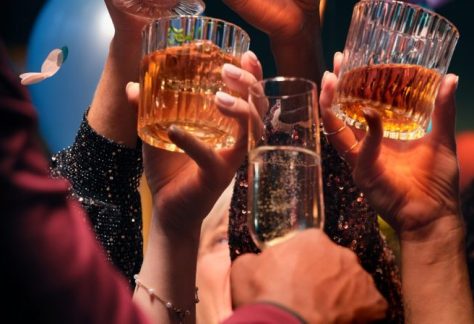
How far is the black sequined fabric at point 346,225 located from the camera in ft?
4.42

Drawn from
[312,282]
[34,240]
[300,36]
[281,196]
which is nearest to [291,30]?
[300,36]

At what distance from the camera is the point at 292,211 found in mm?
770

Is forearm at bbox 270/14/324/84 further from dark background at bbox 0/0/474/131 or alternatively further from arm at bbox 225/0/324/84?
dark background at bbox 0/0/474/131

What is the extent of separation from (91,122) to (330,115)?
51 cm

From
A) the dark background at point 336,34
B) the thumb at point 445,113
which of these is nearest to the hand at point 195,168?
the thumb at point 445,113

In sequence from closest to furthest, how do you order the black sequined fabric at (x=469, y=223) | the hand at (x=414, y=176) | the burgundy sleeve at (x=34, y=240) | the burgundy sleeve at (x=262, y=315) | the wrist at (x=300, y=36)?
the burgundy sleeve at (x=34, y=240), the burgundy sleeve at (x=262, y=315), the hand at (x=414, y=176), the wrist at (x=300, y=36), the black sequined fabric at (x=469, y=223)

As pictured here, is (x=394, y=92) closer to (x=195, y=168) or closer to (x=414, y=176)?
(x=414, y=176)

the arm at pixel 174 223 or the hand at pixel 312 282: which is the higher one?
the hand at pixel 312 282

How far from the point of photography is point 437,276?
3.83 feet

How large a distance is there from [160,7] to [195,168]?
281 millimetres

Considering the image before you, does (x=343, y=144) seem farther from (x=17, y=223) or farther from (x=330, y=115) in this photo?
(x=17, y=223)

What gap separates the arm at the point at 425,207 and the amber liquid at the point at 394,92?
98 mm

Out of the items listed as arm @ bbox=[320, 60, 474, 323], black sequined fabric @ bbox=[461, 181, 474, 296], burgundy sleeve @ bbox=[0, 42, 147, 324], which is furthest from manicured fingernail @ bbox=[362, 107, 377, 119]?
black sequined fabric @ bbox=[461, 181, 474, 296]

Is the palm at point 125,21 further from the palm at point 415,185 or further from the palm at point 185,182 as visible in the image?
the palm at point 415,185
